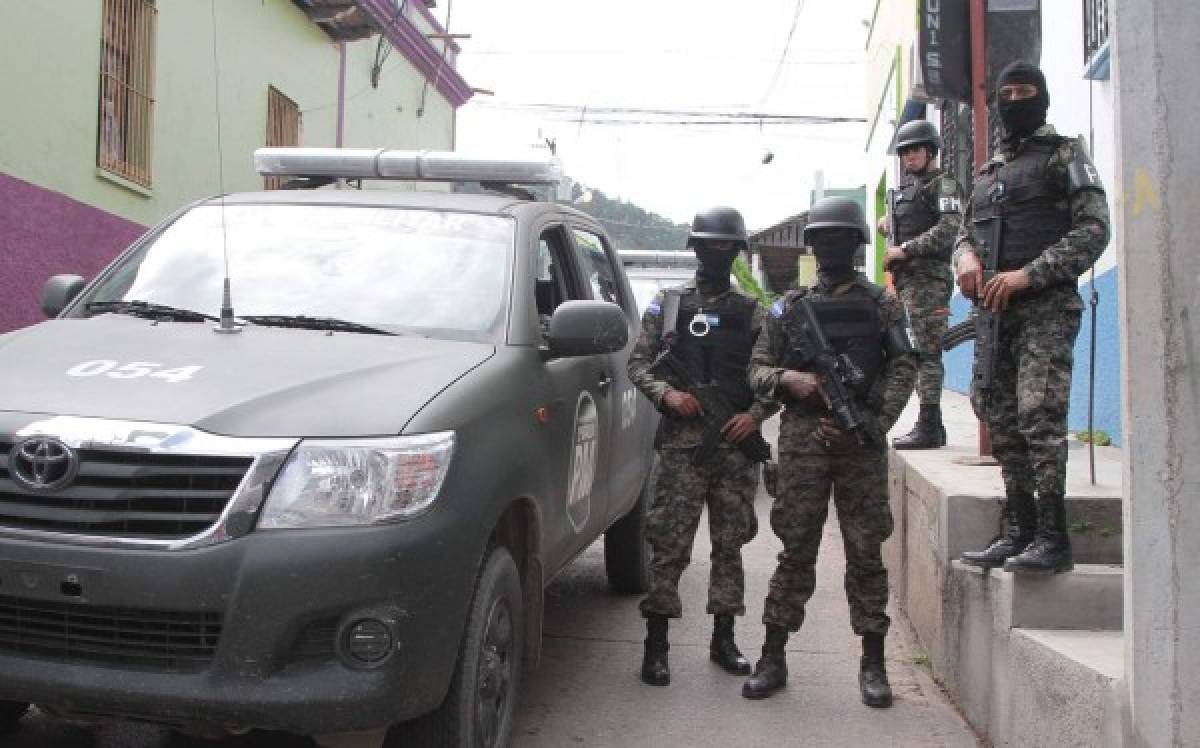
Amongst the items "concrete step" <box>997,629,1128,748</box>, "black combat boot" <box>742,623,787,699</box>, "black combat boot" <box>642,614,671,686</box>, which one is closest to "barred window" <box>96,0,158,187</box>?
"black combat boot" <box>642,614,671,686</box>

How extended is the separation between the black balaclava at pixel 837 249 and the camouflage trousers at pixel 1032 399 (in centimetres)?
70

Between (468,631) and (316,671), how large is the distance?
469 millimetres

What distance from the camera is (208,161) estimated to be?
12.1 meters

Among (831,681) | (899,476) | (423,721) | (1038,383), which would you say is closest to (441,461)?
(423,721)

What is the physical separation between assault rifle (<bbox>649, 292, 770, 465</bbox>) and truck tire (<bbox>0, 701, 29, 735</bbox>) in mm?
2570

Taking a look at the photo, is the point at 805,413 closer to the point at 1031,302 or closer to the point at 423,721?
the point at 1031,302

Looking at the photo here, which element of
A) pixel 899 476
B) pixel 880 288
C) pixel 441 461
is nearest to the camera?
pixel 441 461

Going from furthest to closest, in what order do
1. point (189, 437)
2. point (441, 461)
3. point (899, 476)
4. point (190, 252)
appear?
point (899, 476)
point (190, 252)
point (441, 461)
point (189, 437)

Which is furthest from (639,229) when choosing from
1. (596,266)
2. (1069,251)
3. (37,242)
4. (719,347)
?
(1069,251)

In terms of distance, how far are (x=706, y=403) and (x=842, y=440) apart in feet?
1.97

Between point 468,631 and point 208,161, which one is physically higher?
point 208,161

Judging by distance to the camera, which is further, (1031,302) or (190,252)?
(190,252)

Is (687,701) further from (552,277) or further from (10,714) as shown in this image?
(10,714)

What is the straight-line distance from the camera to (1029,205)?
13.0 ft
